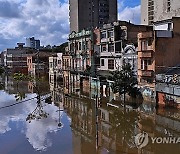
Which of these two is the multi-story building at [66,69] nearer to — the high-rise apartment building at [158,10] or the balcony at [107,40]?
the balcony at [107,40]

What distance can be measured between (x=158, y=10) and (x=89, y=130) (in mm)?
31542

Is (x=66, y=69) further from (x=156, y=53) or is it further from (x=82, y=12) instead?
(x=82, y=12)

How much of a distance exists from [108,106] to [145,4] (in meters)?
28.2

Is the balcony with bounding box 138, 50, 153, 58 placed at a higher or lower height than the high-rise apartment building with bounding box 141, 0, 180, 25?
lower

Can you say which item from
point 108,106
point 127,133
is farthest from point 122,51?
point 127,133

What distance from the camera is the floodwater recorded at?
15602mm

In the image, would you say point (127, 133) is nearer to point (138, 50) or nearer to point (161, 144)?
point (161, 144)

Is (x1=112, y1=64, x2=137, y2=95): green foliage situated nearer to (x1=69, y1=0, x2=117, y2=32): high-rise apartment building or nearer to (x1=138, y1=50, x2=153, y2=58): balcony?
(x1=138, y1=50, x2=153, y2=58): balcony

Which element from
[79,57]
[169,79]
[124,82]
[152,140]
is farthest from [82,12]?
[152,140]

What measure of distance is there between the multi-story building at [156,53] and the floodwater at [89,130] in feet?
9.15

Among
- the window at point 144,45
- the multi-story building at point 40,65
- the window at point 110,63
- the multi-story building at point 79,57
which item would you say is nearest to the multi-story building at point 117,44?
the window at point 110,63

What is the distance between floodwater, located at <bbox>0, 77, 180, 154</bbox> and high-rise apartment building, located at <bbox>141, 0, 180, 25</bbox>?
2027 cm

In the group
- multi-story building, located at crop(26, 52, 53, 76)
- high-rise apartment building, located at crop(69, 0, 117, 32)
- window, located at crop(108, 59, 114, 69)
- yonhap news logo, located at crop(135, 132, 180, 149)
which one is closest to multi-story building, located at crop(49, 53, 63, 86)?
multi-story building, located at crop(26, 52, 53, 76)

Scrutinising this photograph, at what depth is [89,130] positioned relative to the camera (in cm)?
1967
